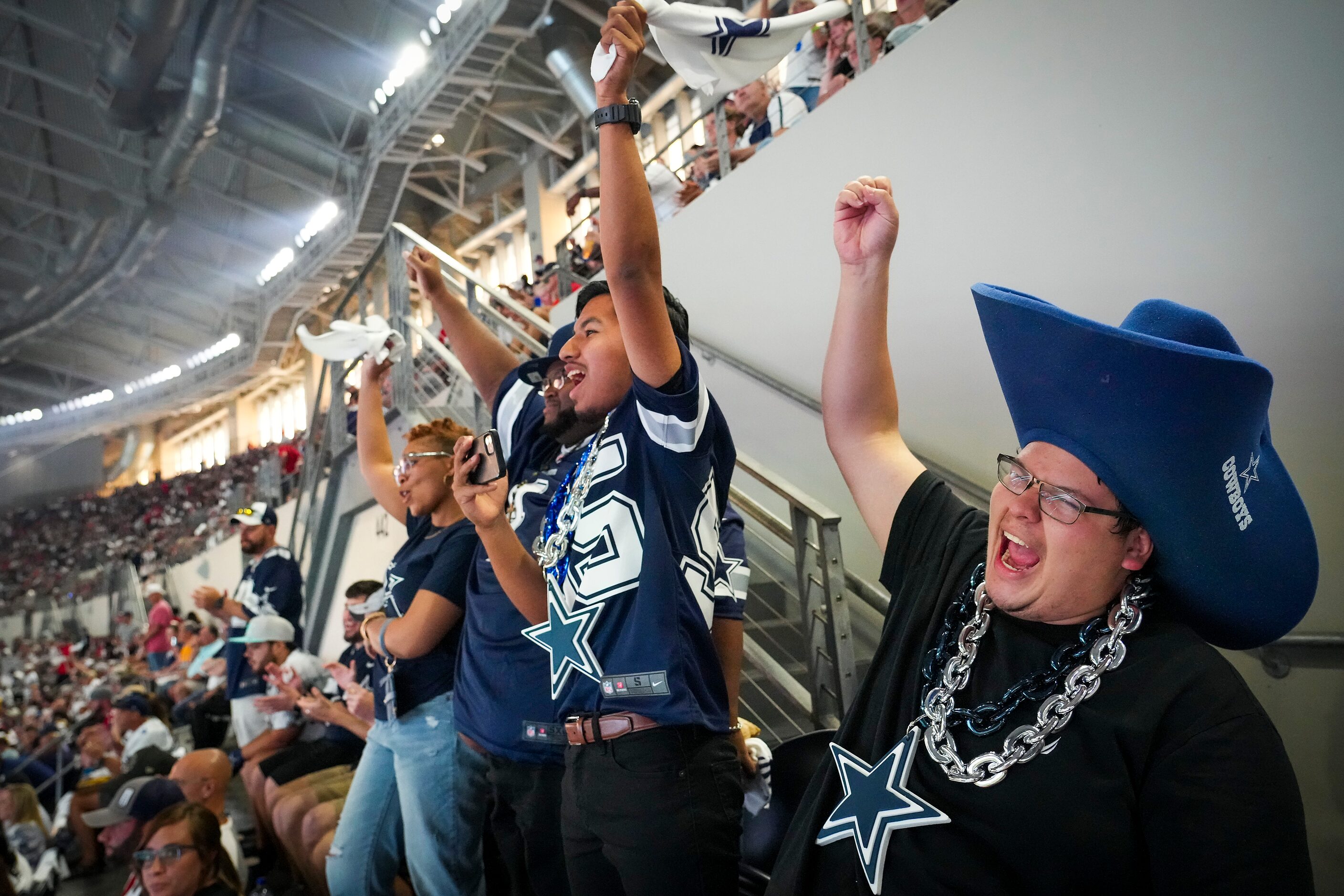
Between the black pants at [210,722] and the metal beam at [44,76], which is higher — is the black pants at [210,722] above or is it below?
below

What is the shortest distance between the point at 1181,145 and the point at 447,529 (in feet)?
6.77

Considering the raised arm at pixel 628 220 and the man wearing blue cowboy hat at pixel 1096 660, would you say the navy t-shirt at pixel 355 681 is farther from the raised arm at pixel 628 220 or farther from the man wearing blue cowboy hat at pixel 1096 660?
the man wearing blue cowboy hat at pixel 1096 660

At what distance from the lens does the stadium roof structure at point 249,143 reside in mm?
10125

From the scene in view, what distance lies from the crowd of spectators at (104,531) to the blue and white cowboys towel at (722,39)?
14.7 meters

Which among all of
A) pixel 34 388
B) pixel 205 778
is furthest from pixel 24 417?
pixel 205 778

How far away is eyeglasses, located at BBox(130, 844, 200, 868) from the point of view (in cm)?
236

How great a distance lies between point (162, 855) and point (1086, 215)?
10.4 ft

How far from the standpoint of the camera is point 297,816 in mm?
2988

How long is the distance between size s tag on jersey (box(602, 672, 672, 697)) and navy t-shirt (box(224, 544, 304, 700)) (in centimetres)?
323

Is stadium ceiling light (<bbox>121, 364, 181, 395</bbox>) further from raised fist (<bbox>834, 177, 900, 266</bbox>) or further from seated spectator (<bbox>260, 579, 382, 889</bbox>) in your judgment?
raised fist (<bbox>834, 177, 900, 266</bbox>)

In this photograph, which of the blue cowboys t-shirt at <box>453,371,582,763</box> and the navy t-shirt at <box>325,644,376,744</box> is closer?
the blue cowboys t-shirt at <box>453,371,582,763</box>

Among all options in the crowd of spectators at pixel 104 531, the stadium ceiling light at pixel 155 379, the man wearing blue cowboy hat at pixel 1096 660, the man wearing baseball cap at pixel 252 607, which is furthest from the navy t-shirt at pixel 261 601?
the stadium ceiling light at pixel 155 379

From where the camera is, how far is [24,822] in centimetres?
410

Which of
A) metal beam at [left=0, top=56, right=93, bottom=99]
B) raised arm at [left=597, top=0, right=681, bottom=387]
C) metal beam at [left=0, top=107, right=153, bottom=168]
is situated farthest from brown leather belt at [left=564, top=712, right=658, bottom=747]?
metal beam at [left=0, top=107, right=153, bottom=168]
